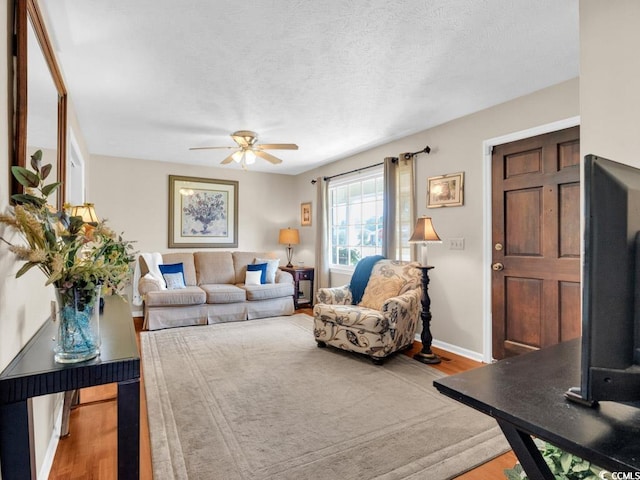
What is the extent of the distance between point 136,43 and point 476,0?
6.34 ft

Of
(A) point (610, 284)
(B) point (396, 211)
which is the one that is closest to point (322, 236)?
(B) point (396, 211)

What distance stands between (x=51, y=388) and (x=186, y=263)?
4263 millimetres

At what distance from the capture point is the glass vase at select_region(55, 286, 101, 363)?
3.90ft

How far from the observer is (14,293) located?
129 centimetres

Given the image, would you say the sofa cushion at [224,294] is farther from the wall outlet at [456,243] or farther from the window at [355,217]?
the wall outlet at [456,243]

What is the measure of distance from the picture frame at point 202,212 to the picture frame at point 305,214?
1137 mm

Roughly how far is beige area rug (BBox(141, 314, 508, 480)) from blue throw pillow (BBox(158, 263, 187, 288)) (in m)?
1.36

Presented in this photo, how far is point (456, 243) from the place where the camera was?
351cm

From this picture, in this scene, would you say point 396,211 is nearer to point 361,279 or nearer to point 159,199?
point 361,279

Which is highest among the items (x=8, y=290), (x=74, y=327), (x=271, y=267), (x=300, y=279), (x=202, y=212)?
(x=202, y=212)

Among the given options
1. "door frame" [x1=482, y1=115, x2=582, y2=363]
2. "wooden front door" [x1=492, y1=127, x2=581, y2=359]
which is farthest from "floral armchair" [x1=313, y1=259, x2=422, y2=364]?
"wooden front door" [x1=492, y1=127, x2=581, y2=359]

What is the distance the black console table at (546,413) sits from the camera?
64 centimetres

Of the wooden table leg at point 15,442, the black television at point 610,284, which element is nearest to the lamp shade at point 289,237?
the wooden table leg at point 15,442

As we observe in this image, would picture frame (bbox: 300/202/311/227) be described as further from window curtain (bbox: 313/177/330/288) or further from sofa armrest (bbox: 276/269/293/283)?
sofa armrest (bbox: 276/269/293/283)
